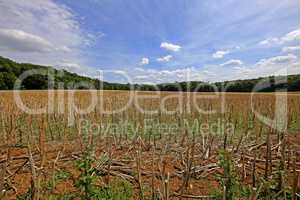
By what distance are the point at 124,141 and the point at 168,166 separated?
1671 mm

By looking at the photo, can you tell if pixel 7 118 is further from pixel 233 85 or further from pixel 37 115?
pixel 233 85

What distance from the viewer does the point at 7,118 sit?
22.3 feet

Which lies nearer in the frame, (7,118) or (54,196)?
(54,196)

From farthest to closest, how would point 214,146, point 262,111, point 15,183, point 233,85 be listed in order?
point 233,85 < point 262,111 < point 214,146 < point 15,183

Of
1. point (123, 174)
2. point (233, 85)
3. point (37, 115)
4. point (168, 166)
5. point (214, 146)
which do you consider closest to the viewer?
point (123, 174)

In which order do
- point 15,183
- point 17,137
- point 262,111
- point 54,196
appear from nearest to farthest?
point 54,196, point 15,183, point 17,137, point 262,111

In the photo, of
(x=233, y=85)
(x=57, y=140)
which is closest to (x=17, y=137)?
(x=57, y=140)

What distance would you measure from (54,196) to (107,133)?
3.07 metres

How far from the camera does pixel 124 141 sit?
5340 mm

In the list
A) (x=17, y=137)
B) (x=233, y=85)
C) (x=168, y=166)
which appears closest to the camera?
(x=168, y=166)

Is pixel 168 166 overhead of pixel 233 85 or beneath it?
beneath

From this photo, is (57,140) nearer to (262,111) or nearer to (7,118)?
(7,118)

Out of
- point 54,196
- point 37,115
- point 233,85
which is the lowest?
point 54,196

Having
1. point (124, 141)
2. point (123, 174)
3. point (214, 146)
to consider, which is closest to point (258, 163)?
point (214, 146)
